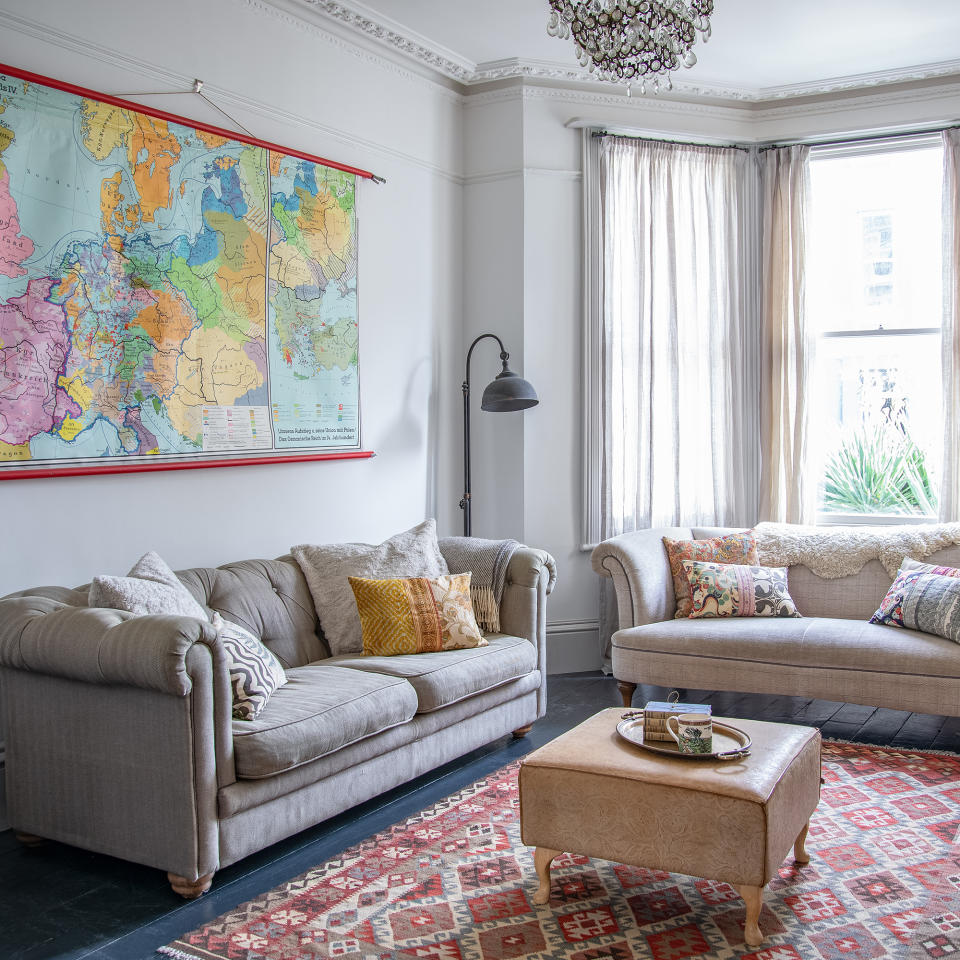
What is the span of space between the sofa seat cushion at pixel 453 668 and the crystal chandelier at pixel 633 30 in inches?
83.0

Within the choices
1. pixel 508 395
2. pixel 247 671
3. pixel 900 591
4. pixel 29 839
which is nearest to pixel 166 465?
pixel 247 671

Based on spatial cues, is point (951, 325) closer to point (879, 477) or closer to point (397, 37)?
point (879, 477)

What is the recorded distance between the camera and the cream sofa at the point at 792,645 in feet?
13.1

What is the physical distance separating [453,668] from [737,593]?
1602mm

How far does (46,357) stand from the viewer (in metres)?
3.32

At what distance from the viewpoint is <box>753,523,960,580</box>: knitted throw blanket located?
4660 millimetres

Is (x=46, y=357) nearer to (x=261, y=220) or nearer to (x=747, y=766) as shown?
(x=261, y=220)

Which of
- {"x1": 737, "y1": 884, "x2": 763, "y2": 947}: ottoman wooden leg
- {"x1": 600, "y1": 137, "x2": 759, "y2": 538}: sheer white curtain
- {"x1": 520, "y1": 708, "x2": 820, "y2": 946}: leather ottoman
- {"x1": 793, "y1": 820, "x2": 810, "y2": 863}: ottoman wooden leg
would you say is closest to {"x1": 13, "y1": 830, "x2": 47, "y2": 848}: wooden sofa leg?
{"x1": 520, "y1": 708, "x2": 820, "y2": 946}: leather ottoman

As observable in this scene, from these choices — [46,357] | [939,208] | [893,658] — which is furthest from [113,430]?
[939,208]

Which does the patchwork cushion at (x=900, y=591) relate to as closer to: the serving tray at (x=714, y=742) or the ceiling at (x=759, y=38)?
the serving tray at (x=714, y=742)

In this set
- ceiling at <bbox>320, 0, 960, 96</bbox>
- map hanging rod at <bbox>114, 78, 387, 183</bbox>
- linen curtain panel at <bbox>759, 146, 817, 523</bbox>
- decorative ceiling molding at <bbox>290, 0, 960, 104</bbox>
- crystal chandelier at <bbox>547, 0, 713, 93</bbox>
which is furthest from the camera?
linen curtain panel at <bbox>759, 146, 817, 523</bbox>

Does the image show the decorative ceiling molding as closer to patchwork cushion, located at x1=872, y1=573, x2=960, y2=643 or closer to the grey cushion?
the grey cushion

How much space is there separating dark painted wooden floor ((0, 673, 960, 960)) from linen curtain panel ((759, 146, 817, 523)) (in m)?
1.70

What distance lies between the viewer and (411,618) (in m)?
3.87
